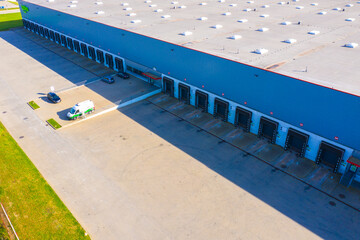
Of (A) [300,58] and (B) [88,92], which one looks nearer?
(A) [300,58]

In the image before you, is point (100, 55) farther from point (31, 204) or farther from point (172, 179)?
point (31, 204)

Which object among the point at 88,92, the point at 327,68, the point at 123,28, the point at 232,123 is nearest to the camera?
the point at 327,68

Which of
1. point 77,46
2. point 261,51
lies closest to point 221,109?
point 261,51

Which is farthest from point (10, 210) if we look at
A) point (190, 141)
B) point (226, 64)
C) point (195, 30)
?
point (195, 30)

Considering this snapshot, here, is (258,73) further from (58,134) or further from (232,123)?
(58,134)

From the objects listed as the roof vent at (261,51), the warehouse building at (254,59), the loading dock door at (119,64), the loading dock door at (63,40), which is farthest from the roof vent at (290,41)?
the loading dock door at (63,40)

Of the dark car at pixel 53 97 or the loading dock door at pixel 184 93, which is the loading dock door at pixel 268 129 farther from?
the dark car at pixel 53 97
